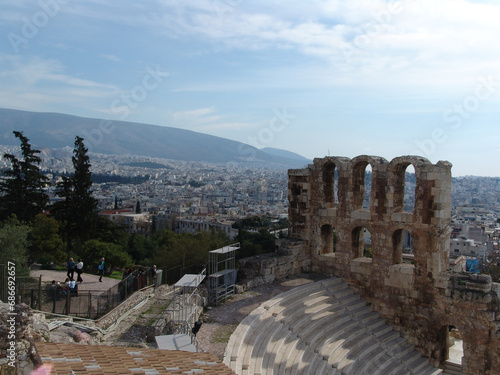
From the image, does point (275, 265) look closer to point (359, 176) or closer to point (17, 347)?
point (359, 176)

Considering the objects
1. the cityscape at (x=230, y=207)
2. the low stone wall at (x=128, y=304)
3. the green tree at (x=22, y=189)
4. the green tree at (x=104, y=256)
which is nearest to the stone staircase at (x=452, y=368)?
the low stone wall at (x=128, y=304)

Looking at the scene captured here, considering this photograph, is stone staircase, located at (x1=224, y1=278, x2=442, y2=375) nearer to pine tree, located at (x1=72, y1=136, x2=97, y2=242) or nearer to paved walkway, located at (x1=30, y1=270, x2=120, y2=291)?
paved walkway, located at (x1=30, y1=270, x2=120, y2=291)

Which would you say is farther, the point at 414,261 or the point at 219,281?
the point at 414,261

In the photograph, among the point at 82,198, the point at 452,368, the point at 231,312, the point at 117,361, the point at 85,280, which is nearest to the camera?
the point at 117,361

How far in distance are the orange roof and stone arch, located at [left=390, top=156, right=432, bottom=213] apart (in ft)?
34.7

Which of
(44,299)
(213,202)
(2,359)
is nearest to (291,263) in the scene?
(44,299)

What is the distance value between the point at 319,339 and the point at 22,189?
22848mm

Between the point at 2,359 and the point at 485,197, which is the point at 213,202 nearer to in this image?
the point at 485,197

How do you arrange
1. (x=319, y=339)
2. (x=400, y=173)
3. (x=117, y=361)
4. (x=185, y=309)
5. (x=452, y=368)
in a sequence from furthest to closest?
(x=400, y=173)
(x=452, y=368)
(x=319, y=339)
(x=185, y=309)
(x=117, y=361)

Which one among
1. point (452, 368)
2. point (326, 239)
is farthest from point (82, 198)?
point (452, 368)

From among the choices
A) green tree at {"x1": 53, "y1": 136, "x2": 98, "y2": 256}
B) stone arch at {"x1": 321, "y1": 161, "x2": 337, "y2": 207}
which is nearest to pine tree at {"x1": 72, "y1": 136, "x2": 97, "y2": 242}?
green tree at {"x1": 53, "y1": 136, "x2": 98, "y2": 256}

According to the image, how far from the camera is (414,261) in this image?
51.2ft

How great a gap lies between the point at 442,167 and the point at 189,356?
11.3 meters

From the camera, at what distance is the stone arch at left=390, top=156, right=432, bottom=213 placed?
1543cm
